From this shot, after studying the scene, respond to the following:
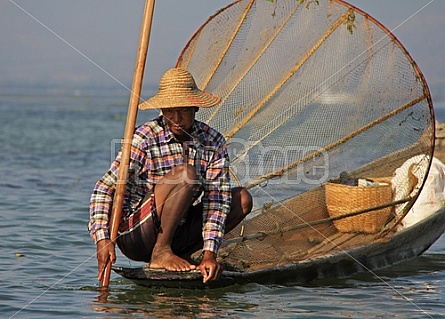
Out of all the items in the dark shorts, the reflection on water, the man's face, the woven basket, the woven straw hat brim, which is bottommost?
the reflection on water

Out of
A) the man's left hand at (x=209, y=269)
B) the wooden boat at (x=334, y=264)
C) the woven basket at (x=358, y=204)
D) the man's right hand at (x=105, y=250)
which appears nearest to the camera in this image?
→ the man's right hand at (x=105, y=250)

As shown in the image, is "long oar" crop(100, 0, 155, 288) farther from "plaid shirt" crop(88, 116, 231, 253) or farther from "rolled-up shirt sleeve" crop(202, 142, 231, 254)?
"rolled-up shirt sleeve" crop(202, 142, 231, 254)

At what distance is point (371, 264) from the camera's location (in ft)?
18.4

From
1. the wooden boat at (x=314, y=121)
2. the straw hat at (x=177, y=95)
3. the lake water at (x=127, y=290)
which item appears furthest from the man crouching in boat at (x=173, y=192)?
the wooden boat at (x=314, y=121)

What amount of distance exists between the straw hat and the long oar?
0.11 meters

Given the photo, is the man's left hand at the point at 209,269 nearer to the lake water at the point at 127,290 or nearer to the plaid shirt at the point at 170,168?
the plaid shirt at the point at 170,168

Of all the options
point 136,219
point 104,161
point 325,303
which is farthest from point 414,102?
point 104,161

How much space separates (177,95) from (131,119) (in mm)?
289

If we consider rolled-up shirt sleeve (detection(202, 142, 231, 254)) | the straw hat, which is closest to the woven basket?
rolled-up shirt sleeve (detection(202, 142, 231, 254))

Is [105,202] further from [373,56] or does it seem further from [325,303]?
[373,56]

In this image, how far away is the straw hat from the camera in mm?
4484

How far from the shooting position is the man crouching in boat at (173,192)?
176 inches

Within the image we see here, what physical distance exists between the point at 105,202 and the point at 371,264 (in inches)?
79.9

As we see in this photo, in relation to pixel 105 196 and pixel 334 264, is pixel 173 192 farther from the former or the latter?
pixel 334 264
